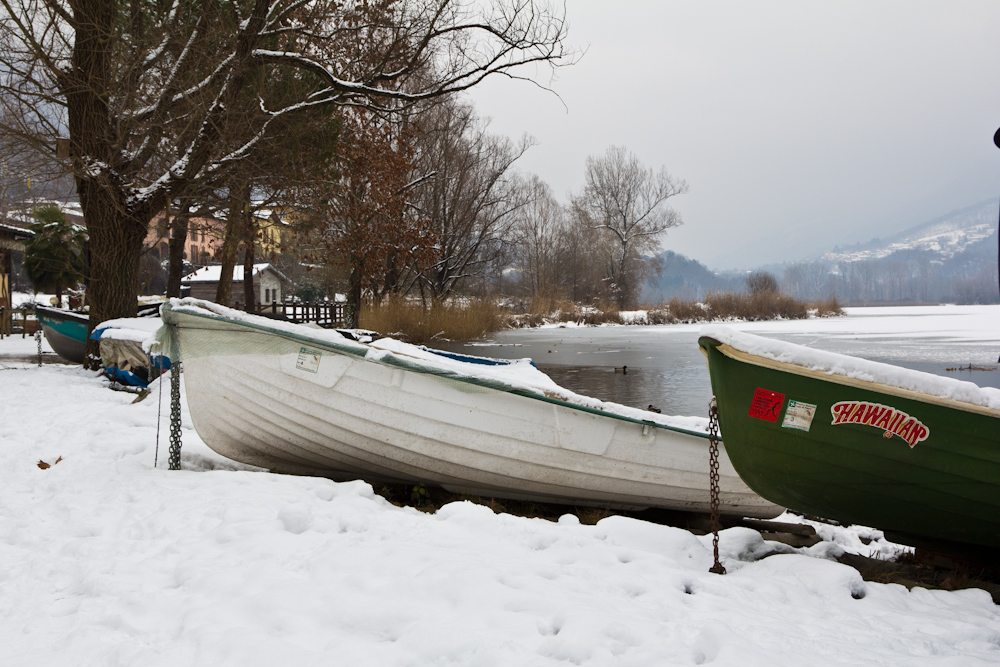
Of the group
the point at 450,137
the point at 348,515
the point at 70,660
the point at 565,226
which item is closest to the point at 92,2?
the point at 348,515

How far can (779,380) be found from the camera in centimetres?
320

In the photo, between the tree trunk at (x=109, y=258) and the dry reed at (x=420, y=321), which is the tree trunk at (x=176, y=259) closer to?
the dry reed at (x=420, y=321)

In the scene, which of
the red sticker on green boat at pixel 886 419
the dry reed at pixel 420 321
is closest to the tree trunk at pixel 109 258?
the dry reed at pixel 420 321

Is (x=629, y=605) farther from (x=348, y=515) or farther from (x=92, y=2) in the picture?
(x=92, y=2)

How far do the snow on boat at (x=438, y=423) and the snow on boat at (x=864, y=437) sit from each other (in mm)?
746

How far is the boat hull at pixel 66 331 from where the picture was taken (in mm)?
12062

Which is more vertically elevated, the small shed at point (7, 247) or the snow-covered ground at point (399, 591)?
the small shed at point (7, 247)

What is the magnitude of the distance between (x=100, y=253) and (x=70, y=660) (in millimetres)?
10201

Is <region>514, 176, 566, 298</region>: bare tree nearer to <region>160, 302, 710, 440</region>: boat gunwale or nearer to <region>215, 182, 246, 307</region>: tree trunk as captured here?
<region>215, 182, 246, 307</region>: tree trunk

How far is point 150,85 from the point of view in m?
10.2

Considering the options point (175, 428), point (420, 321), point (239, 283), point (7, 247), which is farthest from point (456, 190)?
point (239, 283)

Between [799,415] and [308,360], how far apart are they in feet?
9.42

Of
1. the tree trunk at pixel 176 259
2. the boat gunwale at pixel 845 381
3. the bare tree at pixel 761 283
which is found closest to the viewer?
the boat gunwale at pixel 845 381

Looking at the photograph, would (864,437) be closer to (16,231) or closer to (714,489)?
(714,489)
